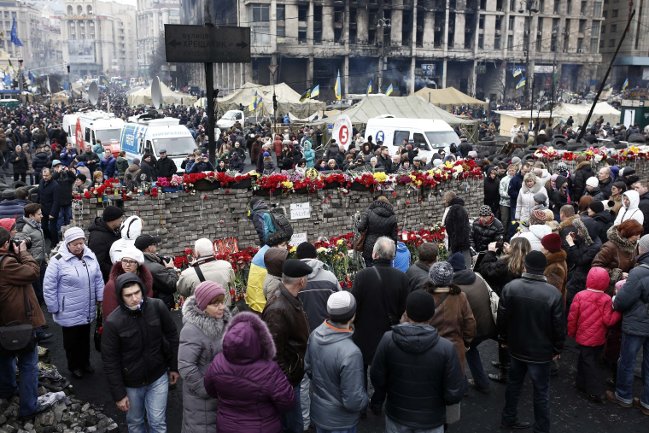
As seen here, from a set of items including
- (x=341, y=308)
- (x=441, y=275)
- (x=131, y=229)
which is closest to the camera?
(x=341, y=308)

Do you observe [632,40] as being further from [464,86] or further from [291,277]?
[291,277]

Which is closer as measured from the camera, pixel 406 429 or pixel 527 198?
pixel 406 429

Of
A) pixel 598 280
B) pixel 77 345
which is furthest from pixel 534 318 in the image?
pixel 77 345

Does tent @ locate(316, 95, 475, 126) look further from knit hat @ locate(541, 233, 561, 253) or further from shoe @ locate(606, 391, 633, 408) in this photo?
shoe @ locate(606, 391, 633, 408)

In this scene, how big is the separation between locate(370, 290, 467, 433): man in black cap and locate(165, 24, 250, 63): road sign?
8.82 m

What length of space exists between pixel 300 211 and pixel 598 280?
5.98m

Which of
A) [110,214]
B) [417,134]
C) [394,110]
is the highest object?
[394,110]

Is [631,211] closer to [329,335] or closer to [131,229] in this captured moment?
[329,335]

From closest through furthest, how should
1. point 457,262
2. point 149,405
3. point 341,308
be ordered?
point 341,308 < point 149,405 < point 457,262

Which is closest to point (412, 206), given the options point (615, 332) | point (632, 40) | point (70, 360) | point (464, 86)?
point (615, 332)

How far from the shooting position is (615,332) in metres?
6.93

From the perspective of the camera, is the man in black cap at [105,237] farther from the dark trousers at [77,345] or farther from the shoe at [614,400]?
the shoe at [614,400]

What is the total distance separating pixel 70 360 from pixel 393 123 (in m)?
17.5

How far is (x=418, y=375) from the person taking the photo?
440 cm
